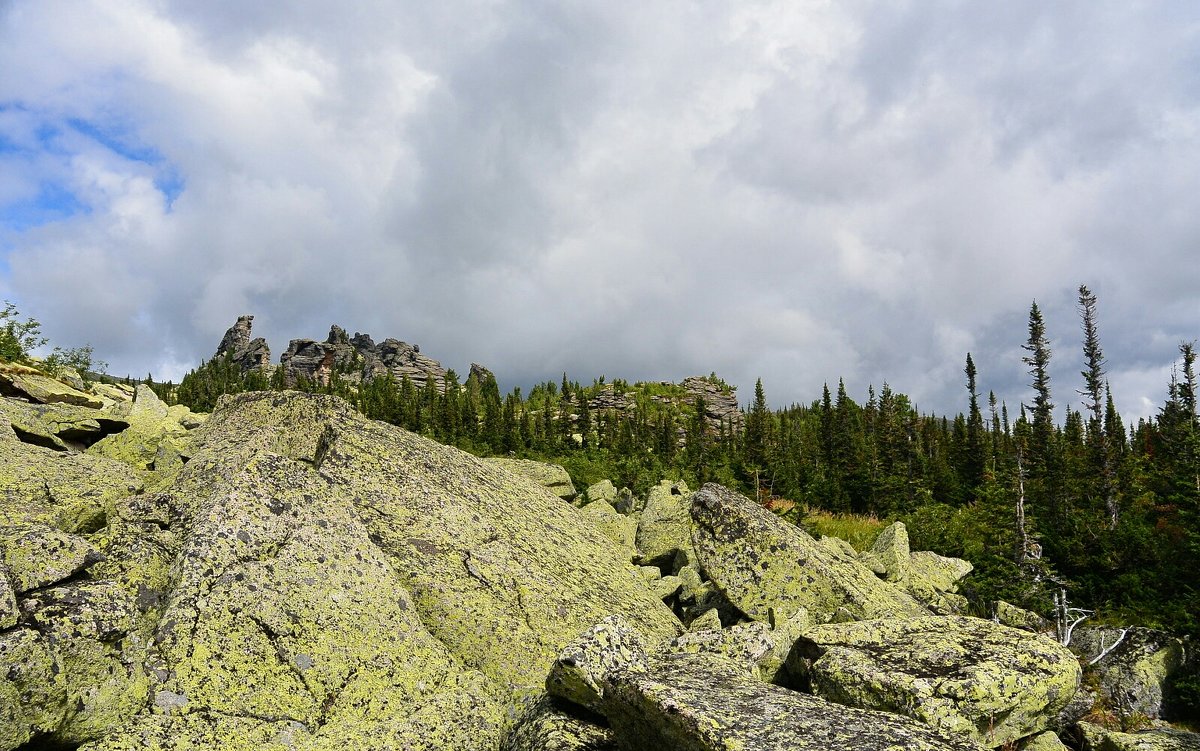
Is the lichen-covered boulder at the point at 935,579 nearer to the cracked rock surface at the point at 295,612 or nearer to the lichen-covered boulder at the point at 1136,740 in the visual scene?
the lichen-covered boulder at the point at 1136,740

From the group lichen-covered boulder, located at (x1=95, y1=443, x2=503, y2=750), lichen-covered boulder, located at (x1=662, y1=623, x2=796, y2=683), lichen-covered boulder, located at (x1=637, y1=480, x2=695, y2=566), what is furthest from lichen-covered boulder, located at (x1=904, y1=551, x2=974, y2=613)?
lichen-covered boulder, located at (x1=95, y1=443, x2=503, y2=750)

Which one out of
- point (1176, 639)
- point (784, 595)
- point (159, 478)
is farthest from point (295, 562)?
point (1176, 639)

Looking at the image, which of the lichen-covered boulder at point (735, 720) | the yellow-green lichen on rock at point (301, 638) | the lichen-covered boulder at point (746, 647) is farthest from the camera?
the lichen-covered boulder at point (746, 647)

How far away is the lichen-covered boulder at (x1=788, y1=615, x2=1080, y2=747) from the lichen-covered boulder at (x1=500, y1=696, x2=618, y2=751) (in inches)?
99.6

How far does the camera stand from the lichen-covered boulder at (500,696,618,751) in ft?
16.4

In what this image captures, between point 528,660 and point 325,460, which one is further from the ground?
point 325,460

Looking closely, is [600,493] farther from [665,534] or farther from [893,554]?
[893,554]

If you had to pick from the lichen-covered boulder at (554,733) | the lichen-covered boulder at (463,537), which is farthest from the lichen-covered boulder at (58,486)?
the lichen-covered boulder at (554,733)

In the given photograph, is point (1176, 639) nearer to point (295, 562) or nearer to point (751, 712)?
point (751, 712)

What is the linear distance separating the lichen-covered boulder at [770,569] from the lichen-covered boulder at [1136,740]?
2640 mm

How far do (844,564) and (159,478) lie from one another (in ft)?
42.3

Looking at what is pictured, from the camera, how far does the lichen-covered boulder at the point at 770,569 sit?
984 cm

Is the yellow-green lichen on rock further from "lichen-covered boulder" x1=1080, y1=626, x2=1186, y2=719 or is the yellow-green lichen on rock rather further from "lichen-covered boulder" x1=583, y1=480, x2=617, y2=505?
"lichen-covered boulder" x1=583, y1=480, x2=617, y2=505

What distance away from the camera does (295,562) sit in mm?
6504
